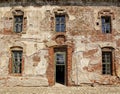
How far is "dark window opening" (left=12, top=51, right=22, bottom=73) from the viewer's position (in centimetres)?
1800

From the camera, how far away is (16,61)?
59.3ft

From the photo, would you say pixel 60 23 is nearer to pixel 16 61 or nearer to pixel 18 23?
pixel 18 23

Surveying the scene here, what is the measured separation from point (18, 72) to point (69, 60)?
13.6 feet

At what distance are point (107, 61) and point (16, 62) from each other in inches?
284

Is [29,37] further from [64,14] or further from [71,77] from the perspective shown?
[71,77]

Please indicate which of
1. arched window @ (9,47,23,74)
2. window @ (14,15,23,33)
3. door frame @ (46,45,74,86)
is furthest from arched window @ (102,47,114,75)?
window @ (14,15,23,33)

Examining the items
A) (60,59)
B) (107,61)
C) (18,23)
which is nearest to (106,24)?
(107,61)

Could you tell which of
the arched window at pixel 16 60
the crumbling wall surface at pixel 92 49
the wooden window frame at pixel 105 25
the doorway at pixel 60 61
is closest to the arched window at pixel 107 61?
the crumbling wall surface at pixel 92 49

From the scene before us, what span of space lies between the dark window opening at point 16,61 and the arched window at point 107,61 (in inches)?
259

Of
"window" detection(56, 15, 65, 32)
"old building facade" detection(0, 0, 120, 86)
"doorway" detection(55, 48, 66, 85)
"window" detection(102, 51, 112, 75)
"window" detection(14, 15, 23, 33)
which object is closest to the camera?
"old building facade" detection(0, 0, 120, 86)

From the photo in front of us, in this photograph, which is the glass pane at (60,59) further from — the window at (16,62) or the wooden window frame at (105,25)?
the wooden window frame at (105,25)

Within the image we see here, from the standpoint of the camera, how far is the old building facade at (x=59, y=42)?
57.7ft

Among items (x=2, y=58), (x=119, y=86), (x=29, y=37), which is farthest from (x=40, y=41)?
(x=119, y=86)

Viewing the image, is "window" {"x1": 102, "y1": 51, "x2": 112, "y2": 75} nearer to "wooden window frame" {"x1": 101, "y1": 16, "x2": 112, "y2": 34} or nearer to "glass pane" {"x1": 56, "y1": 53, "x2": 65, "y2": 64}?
"wooden window frame" {"x1": 101, "y1": 16, "x2": 112, "y2": 34}
